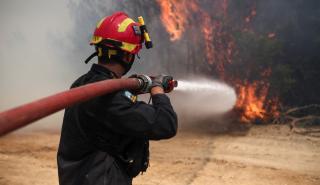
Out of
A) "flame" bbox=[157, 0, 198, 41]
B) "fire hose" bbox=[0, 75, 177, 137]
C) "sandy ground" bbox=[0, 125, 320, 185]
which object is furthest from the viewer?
"flame" bbox=[157, 0, 198, 41]

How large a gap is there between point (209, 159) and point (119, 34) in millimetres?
4924

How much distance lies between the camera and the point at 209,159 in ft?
22.9

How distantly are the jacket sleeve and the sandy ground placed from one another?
358cm

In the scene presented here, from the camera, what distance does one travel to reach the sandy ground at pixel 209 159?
5.92 metres

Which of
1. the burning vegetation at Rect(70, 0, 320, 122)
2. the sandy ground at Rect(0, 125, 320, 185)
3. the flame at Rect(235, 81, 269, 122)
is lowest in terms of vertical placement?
the sandy ground at Rect(0, 125, 320, 185)

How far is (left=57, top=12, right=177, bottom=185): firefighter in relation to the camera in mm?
2312

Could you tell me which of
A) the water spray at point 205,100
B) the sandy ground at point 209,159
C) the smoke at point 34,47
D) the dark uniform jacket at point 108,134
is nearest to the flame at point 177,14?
the water spray at point 205,100

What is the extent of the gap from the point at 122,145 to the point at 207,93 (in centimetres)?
846

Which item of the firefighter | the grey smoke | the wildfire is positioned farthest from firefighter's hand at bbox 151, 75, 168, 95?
the grey smoke

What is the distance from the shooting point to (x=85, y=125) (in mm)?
2391

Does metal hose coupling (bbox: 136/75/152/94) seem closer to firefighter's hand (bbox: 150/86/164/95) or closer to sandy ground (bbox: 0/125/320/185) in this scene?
firefighter's hand (bbox: 150/86/164/95)

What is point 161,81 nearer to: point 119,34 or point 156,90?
point 156,90

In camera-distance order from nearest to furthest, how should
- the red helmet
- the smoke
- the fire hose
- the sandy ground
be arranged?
1. the fire hose
2. the red helmet
3. the sandy ground
4. the smoke

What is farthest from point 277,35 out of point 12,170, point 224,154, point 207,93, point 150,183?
point 12,170
